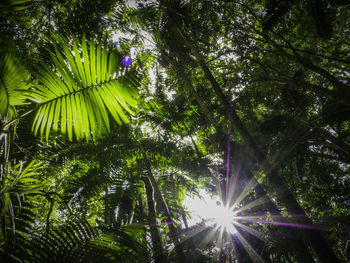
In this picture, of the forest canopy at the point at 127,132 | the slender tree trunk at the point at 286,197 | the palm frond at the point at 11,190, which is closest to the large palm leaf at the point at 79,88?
the forest canopy at the point at 127,132

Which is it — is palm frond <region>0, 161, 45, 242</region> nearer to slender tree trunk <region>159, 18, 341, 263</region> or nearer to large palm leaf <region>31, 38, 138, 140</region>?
large palm leaf <region>31, 38, 138, 140</region>

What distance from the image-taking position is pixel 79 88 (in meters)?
0.91

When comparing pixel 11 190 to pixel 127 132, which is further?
pixel 127 132

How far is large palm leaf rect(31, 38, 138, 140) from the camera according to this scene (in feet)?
2.86

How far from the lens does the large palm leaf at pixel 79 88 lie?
0.87m

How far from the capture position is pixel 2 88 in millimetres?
688

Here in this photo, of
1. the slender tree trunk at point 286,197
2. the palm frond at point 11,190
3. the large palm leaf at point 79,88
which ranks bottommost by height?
the slender tree trunk at point 286,197

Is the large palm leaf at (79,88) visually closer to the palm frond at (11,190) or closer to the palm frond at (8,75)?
the palm frond at (8,75)

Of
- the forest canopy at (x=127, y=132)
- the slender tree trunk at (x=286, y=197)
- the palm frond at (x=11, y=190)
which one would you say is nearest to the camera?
the palm frond at (x=11, y=190)

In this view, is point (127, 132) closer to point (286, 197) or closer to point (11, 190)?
point (11, 190)

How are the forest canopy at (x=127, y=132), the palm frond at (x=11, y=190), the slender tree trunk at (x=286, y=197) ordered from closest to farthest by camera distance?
the palm frond at (x=11, y=190) → the forest canopy at (x=127, y=132) → the slender tree trunk at (x=286, y=197)

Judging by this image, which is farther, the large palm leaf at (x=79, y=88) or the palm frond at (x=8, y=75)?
the large palm leaf at (x=79, y=88)

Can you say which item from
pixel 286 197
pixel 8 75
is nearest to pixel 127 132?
pixel 8 75

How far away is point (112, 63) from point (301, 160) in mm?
3313
